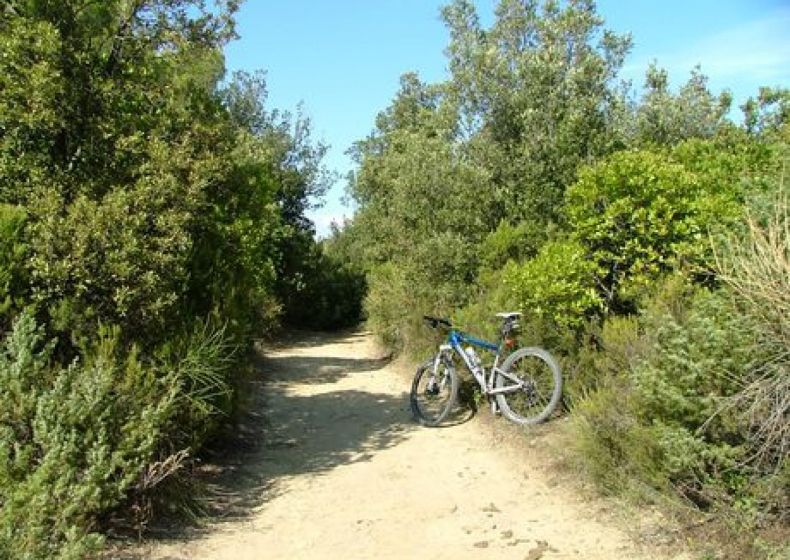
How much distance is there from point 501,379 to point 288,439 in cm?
276

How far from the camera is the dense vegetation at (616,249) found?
4.64 meters

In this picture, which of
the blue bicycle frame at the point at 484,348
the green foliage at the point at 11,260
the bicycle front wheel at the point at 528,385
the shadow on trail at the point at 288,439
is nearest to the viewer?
the green foliage at the point at 11,260

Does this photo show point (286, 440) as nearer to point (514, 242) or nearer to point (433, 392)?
point (433, 392)

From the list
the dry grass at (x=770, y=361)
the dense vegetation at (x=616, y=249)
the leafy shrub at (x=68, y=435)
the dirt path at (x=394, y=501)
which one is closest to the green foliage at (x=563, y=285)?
the dense vegetation at (x=616, y=249)

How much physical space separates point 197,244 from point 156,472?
2297 mm

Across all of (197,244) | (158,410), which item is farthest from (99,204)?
(158,410)

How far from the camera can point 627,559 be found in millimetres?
4809

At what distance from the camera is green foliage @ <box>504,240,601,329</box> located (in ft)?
26.1

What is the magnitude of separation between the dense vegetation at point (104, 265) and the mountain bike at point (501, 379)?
2.86m

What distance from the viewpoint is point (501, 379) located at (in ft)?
28.9

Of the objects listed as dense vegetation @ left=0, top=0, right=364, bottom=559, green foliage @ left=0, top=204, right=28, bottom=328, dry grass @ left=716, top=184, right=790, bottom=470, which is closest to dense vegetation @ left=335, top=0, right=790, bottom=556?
dry grass @ left=716, top=184, right=790, bottom=470

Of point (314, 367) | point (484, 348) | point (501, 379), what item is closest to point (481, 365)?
point (484, 348)

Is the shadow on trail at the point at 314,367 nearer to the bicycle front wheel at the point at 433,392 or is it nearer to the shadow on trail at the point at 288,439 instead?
the shadow on trail at the point at 288,439

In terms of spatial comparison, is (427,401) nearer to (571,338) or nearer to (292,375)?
(571,338)
